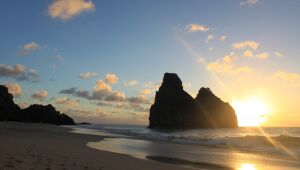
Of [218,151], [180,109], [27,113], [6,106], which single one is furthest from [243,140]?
[180,109]

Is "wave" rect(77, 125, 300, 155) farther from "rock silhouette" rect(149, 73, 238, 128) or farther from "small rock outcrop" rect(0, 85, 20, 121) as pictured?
"rock silhouette" rect(149, 73, 238, 128)

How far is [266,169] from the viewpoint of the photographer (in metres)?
19.4

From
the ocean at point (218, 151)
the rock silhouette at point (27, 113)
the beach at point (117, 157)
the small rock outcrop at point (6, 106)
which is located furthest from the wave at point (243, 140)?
the rock silhouette at point (27, 113)

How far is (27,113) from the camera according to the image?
135 metres

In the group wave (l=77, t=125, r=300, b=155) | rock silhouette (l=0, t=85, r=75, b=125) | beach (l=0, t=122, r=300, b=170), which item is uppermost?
rock silhouette (l=0, t=85, r=75, b=125)

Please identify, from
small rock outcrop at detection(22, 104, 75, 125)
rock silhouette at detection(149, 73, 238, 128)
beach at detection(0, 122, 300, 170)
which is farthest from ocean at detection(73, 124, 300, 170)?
rock silhouette at detection(149, 73, 238, 128)

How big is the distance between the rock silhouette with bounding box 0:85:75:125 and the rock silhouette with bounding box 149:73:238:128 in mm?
45294

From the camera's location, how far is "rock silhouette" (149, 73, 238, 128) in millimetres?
163125

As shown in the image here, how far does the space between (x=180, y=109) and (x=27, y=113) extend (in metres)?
70.1

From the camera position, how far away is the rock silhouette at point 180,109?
163 meters

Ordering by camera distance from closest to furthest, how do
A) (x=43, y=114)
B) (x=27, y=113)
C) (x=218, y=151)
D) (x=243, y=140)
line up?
(x=218, y=151)
(x=243, y=140)
(x=27, y=113)
(x=43, y=114)

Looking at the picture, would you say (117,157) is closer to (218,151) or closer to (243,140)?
(218,151)

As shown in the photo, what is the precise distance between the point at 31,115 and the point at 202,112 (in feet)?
269

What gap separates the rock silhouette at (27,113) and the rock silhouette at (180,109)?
45.3 meters
